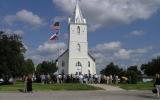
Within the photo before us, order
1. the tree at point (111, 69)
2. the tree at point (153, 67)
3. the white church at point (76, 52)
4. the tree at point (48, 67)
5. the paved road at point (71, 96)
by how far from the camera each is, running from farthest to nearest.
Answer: the tree at point (111, 69) → the tree at point (153, 67) → the white church at point (76, 52) → the tree at point (48, 67) → the paved road at point (71, 96)

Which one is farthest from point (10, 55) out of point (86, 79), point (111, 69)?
point (111, 69)

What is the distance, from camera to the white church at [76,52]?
114m

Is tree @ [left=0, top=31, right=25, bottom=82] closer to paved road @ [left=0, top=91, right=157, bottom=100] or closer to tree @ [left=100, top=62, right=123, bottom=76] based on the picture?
paved road @ [left=0, top=91, right=157, bottom=100]

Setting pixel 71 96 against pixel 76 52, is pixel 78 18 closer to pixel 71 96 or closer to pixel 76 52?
pixel 76 52

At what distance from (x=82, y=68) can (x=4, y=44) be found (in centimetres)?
5868

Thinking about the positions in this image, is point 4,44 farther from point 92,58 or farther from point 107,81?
point 92,58

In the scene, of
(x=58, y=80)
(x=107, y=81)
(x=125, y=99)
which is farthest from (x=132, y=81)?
(x=125, y=99)

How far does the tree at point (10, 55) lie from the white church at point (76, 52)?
177 ft

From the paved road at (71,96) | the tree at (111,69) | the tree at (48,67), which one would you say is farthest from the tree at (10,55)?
the tree at (111,69)

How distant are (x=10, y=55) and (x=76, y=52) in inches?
2261

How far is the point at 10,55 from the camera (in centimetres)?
5681

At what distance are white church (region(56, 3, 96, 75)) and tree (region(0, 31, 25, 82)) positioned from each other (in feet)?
177

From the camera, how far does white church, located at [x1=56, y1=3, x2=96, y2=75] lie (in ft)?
372

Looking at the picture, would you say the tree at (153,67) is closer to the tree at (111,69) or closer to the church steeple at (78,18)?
the tree at (111,69)
